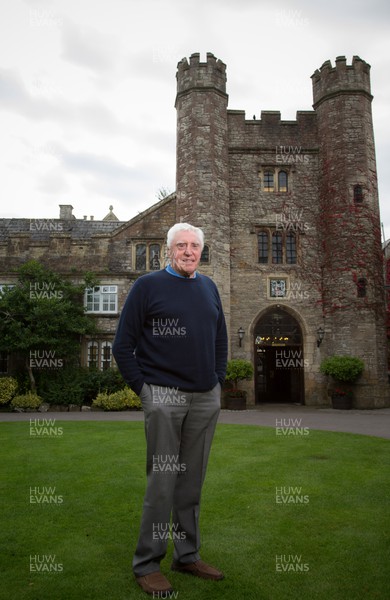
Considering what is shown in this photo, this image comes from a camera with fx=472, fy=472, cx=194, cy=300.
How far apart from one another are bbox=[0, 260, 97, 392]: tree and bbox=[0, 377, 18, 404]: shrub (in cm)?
72

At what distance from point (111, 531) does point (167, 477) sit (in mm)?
1266

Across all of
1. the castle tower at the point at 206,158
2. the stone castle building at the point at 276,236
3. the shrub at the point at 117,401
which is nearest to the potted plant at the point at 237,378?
the stone castle building at the point at 276,236

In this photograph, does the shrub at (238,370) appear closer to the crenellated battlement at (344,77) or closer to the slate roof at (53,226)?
the slate roof at (53,226)

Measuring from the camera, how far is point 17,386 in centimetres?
1844

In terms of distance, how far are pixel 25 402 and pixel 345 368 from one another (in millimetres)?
12194

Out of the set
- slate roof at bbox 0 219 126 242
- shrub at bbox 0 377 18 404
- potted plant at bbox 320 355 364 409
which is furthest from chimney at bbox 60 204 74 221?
potted plant at bbox 320 355 364 409

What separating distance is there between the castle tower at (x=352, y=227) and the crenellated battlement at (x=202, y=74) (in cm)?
463

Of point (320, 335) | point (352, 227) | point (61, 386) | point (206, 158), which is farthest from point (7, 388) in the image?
point (352, 227)

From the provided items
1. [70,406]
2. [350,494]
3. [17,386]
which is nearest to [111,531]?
[350,494]

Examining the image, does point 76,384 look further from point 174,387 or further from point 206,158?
point 174,387

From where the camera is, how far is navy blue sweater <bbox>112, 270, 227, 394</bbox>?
3.56 m

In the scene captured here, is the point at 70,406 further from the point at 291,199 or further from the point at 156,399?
the point at 156,399

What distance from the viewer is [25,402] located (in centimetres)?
1755

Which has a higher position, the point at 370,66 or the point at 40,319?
the point at 370,66
